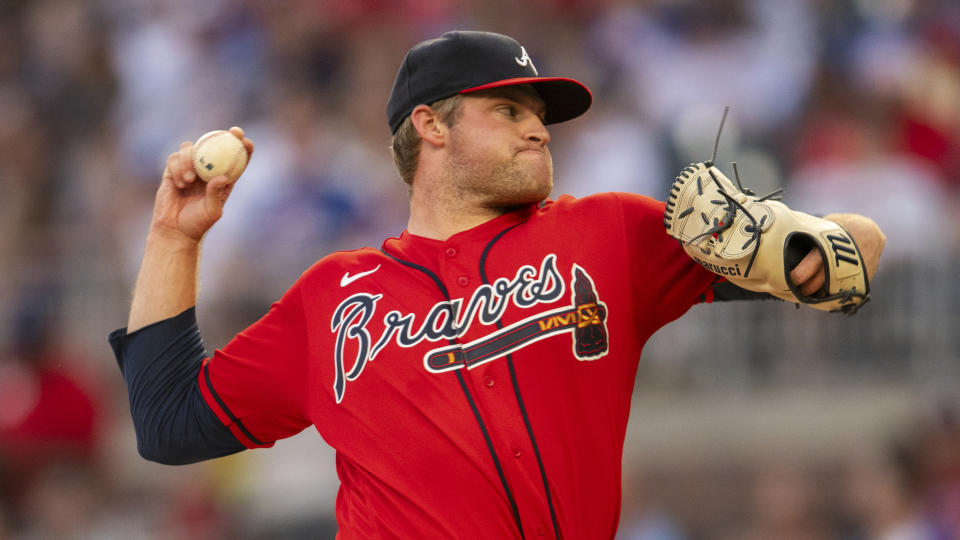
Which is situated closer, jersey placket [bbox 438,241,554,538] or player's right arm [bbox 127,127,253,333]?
jersey placket [bbox 438,241,554,538]

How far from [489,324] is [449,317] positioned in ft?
0.41

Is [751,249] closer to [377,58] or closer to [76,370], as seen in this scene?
[76,370]

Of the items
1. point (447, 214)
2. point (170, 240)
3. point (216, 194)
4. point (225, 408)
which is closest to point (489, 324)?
point (447, 214)

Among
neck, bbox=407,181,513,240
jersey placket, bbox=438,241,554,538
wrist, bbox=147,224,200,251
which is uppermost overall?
wrist, bbox=147,224,200,251

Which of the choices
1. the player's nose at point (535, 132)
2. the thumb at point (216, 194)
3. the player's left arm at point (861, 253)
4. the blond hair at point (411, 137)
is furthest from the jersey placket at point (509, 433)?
the thumb at point (216, 194)

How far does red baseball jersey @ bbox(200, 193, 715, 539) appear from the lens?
3004mm

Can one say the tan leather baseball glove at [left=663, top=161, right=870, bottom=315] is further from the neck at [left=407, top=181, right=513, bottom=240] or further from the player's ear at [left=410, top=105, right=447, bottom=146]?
the player's ear at [left=410, top=105, right=447, bottom=146]

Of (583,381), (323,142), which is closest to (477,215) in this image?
(583,381)

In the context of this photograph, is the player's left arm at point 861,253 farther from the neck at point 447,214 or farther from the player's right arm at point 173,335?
the player's right arm at point 173,335

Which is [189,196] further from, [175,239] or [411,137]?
[411,137]

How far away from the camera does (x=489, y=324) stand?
3.11 meters

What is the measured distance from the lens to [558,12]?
975cm

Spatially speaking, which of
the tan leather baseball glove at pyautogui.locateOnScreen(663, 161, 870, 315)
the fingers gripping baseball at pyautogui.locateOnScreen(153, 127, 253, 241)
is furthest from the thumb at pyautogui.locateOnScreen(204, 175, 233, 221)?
the tan leather baseball glove at pyautogui.locateOnScreen(663, 161, 870, 315)

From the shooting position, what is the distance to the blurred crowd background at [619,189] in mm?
7184
